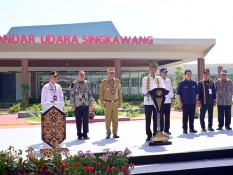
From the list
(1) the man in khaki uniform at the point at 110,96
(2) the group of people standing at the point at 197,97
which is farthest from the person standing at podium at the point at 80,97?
(2) the group of people standing at the point at 197,97

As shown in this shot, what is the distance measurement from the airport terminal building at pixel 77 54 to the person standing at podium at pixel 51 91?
15.7 metres

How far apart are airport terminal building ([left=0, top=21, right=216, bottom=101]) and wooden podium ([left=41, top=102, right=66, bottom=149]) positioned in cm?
1674

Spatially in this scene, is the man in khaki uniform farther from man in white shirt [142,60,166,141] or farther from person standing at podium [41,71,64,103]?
person standing at podium [41,71,64,103]

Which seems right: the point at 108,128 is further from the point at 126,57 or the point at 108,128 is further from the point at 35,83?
the point at 35,83

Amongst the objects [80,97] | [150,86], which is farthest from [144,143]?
[80,97]

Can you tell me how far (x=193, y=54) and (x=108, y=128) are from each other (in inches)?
773

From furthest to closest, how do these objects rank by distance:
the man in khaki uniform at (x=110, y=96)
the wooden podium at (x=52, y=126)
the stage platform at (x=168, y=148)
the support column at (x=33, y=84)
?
the support column at (x=33, y=84)
the man in khaki uniform at (x=110, y=96)
the wooden podium at (x=52, y=126)
the stage platform at (x=168, y=148)

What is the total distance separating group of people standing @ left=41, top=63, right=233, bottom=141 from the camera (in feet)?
24.5

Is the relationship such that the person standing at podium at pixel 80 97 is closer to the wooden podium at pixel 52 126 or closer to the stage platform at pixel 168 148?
the stage platform at pixel 168 148

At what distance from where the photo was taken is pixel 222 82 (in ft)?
29.6

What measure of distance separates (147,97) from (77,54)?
59.7ft

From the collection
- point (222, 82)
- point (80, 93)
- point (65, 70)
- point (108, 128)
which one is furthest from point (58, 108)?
point (65, 70)

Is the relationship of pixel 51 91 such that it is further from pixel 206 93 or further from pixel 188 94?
pixel 206 93

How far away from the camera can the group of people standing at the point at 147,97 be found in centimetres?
748
